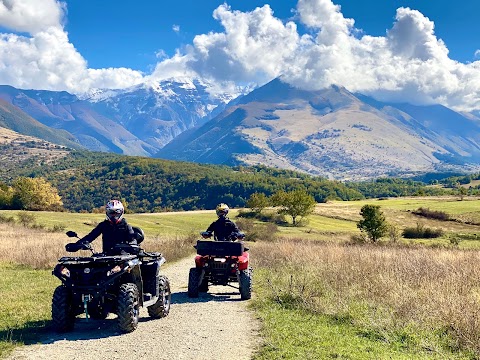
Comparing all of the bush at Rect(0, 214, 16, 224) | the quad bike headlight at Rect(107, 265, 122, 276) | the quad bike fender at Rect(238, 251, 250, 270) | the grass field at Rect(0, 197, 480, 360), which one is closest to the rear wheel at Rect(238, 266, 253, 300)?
the quad bike fender at Rect(238, 251, 250, 270)

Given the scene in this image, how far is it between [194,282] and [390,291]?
6.02 m

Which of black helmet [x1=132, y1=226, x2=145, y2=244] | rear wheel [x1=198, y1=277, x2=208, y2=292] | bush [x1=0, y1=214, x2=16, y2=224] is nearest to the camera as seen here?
black helmet [x1=132, y1=226, x2=145, y2=244]

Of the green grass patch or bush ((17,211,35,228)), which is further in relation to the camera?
bush ((17,211,35,228))

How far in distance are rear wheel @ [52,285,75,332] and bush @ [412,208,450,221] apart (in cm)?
9532

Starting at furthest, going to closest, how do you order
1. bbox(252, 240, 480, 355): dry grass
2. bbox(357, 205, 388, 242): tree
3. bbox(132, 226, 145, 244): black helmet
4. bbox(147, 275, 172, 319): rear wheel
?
bbox(357, 205, 388, 242): tree → bbox(147, 275, 172, 319): rear wheel → bbox(132, 226, 145, 244): black helmet → bbox(252, 240, 480, 355): dry grass

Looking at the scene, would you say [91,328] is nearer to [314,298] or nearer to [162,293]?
[162,293]

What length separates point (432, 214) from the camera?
323 feet

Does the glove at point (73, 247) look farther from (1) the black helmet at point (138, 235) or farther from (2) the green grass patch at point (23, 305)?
(2) the green grass patch at point (23, 305)

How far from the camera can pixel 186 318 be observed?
11.8m

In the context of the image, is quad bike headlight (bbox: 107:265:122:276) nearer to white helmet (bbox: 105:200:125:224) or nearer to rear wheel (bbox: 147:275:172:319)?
white helmet (bbox: 105:200:125:224)

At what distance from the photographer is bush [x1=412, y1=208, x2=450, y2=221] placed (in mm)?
94756

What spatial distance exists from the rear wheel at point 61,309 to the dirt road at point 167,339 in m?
0.22

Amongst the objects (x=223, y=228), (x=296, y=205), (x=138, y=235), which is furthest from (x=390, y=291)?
(x=296, y=205)

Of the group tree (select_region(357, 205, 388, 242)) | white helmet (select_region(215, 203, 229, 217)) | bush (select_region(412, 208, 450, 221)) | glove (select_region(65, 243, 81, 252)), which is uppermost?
white helmet (select_region(215, 203, 229, 217))
